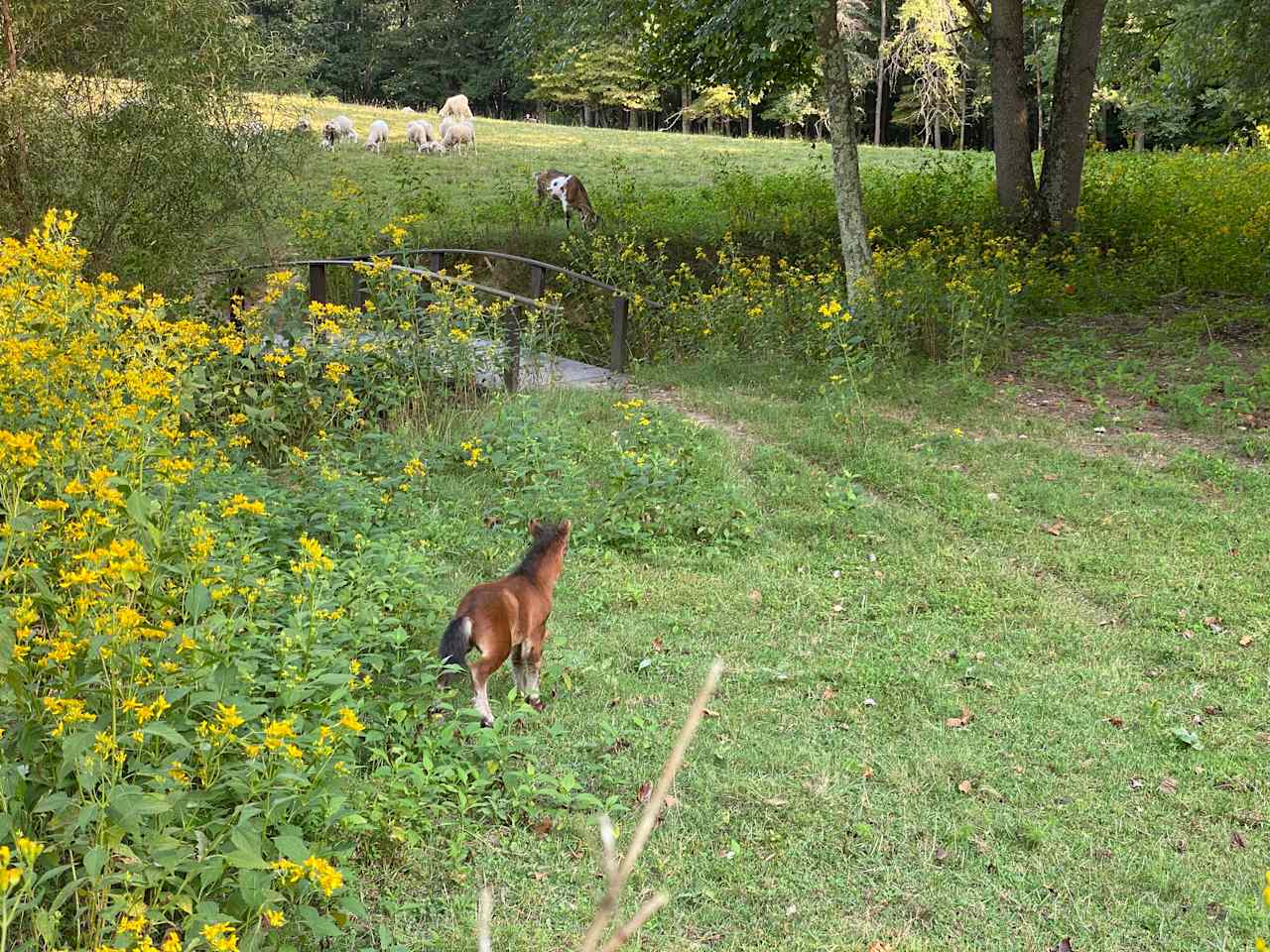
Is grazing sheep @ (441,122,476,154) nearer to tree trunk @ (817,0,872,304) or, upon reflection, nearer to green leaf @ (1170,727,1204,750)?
tree trunk @ (817,0,872,304)

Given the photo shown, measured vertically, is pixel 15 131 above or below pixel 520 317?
above

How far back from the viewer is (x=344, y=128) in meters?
23.7

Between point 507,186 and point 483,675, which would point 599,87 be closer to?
point 507,186

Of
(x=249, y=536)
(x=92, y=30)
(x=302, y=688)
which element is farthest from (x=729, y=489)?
(x=92, y=30)

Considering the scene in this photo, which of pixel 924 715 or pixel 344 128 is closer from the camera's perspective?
pixel 924 715

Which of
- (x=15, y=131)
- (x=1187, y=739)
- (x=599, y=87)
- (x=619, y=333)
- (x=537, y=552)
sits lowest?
(x=1187, y=739)

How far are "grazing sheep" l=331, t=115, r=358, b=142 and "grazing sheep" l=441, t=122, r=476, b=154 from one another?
2.01m

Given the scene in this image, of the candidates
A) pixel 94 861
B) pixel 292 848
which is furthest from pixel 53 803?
pixel 292 848

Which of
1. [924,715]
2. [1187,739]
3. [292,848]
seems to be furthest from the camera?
[924,715]

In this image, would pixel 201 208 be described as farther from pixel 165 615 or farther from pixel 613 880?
pixel 613 880

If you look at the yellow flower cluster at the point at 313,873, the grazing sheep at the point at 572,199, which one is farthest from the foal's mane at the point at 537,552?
the grazing sheep at the point at 572,199

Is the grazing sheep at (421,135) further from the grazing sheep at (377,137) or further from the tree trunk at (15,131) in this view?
the tree trunk at (15,131)

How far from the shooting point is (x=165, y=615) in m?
3.66

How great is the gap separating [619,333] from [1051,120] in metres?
7.31
